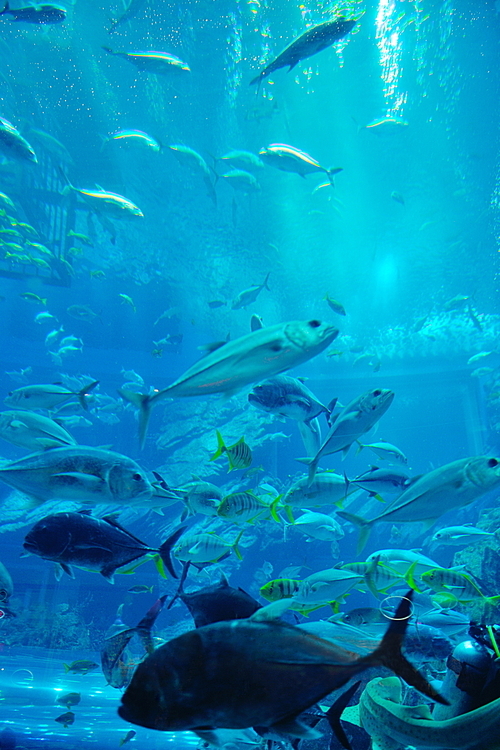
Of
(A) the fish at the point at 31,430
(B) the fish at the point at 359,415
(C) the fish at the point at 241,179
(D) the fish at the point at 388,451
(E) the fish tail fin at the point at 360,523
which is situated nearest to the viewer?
(E) the fish tail fin at the point at 360,523

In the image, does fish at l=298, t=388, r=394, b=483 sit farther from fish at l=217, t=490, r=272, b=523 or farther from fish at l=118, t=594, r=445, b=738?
fish at l=118, t=594, r=445, b=738

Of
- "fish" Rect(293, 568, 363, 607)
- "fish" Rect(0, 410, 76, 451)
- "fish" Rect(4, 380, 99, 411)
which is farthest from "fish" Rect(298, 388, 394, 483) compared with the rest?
"fish" Rect(4, 380, 99, 411)

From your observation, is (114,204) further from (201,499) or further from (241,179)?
(201,499)

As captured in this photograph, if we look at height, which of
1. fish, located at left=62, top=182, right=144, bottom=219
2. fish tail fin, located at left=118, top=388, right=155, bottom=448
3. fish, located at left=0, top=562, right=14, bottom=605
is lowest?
fish, located at left=0, top=562, right=14, bottom=605

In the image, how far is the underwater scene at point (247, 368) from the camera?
50.6 inches

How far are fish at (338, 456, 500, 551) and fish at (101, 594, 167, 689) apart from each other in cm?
141

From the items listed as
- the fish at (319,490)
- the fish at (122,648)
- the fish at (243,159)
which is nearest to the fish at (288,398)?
the fish at (319,490)

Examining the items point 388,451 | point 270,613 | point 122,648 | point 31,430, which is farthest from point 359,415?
point 31,430

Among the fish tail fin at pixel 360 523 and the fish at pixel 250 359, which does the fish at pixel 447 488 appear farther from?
the fish at pixel 250 359

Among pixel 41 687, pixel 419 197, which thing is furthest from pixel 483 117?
pixel 41 687

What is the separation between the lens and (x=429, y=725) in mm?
1123

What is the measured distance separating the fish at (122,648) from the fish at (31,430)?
1534mm

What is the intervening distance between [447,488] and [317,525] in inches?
88.3

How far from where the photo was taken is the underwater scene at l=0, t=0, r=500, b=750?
1285 millimetres
